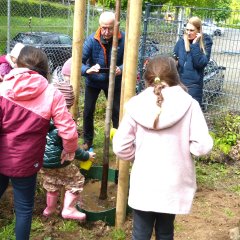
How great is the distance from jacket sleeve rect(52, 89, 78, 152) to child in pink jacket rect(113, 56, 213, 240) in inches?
15.8

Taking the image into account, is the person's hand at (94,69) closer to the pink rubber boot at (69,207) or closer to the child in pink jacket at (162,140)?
the pink rubber boot at (69,207)

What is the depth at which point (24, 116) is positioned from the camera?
255cm

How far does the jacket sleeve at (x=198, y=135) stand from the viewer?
2.31 metres

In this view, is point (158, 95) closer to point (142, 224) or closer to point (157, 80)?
point (157, 80)

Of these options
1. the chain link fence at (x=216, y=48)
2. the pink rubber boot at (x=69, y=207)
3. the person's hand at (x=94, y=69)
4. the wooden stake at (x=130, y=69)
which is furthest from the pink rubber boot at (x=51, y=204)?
the chain link fence at (x=216, y=48)

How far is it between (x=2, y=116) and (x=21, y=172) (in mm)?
367

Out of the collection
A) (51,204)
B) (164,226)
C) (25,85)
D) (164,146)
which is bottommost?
(51,204)

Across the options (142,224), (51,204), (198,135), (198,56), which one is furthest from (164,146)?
(198,56)

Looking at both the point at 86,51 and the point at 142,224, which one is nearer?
the point at 142,224

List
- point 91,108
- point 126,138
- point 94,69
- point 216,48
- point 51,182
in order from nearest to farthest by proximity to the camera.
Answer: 1. point 126,138
2. point 51,182
3. point 94,69
4. point 91,108
5. point 216,48

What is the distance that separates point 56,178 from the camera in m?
3.39

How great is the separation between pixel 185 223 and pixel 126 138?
1564mm

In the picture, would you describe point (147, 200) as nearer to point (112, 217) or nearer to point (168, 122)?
point (168, 122)

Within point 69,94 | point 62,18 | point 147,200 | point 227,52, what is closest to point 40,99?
point 69,94
